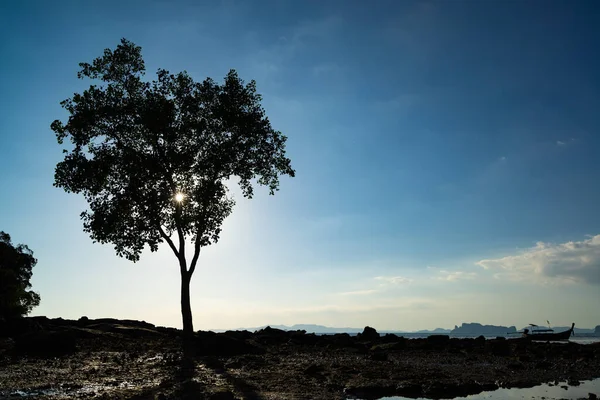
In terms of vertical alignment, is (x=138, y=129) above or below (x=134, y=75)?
below

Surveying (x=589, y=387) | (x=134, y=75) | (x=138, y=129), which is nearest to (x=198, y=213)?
(x=138, y=129)

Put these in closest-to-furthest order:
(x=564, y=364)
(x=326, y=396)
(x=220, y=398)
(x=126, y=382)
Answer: (x=220, y=398) < (x=326, y=396) < (x=126, y=382) < (x=564, y=364)

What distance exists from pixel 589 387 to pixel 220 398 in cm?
1568

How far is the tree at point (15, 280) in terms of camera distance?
5516cm

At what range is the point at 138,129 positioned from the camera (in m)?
32.9

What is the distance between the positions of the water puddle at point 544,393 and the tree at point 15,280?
4477 centimetres

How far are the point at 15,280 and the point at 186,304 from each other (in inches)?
1724

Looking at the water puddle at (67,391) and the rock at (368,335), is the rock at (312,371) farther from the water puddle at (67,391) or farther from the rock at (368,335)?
the rock at (368,335)

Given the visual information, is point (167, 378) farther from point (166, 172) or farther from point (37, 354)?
point (166, 172)

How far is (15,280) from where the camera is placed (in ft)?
195

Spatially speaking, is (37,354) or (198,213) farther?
(198,213)

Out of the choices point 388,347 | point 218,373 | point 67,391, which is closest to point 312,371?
point 218,373

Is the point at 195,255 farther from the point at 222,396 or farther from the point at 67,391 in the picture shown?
the point at 222,396

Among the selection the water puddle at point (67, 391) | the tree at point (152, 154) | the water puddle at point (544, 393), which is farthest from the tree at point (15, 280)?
the water puddle at point (544, 393)
